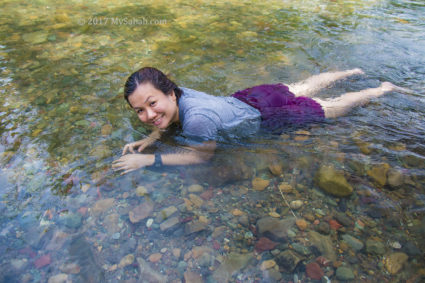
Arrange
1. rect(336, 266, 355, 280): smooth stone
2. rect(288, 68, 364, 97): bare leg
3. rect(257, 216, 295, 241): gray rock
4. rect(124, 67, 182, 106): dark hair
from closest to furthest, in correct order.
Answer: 1. rect(336, 266, 355, 280): smooth stone
2. rect(257, 216, 295, 241): gray rock
3. rect(124, 67, 182, 106): dark hair
4. rect(288, 68, 364, 97): bare leg

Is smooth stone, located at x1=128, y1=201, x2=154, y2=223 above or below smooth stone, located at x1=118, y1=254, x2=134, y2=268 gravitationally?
above

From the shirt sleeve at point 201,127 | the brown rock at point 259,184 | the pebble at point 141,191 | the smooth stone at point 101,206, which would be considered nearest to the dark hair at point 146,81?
the shirt sleeve at point 201,127

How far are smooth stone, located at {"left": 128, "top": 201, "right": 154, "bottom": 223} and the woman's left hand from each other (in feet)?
1.51

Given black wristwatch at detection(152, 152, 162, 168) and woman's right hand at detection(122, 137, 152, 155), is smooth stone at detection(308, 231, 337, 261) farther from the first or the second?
woman's right hand at detection(122, 137, 152, 155)

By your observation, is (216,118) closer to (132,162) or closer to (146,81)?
(146,81)

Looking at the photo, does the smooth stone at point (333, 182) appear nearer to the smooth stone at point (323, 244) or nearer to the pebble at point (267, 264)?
the smooth stone at point (323, 244)

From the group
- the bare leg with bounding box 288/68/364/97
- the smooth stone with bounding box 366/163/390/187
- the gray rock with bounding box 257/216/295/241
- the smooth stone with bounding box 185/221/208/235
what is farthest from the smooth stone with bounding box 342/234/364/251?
the bare leg with bounding box 288/68/364/97

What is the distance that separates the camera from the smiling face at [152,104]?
2.64m

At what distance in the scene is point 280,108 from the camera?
133 inches

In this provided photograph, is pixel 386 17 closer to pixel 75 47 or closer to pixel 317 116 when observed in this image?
pixel 317 116

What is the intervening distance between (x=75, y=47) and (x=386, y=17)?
21.5 feet

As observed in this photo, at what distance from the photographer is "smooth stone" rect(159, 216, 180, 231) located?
221cm

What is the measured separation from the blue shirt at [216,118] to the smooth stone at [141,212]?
0.79m

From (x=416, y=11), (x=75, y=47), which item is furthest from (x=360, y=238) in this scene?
(x=416, y=11)
